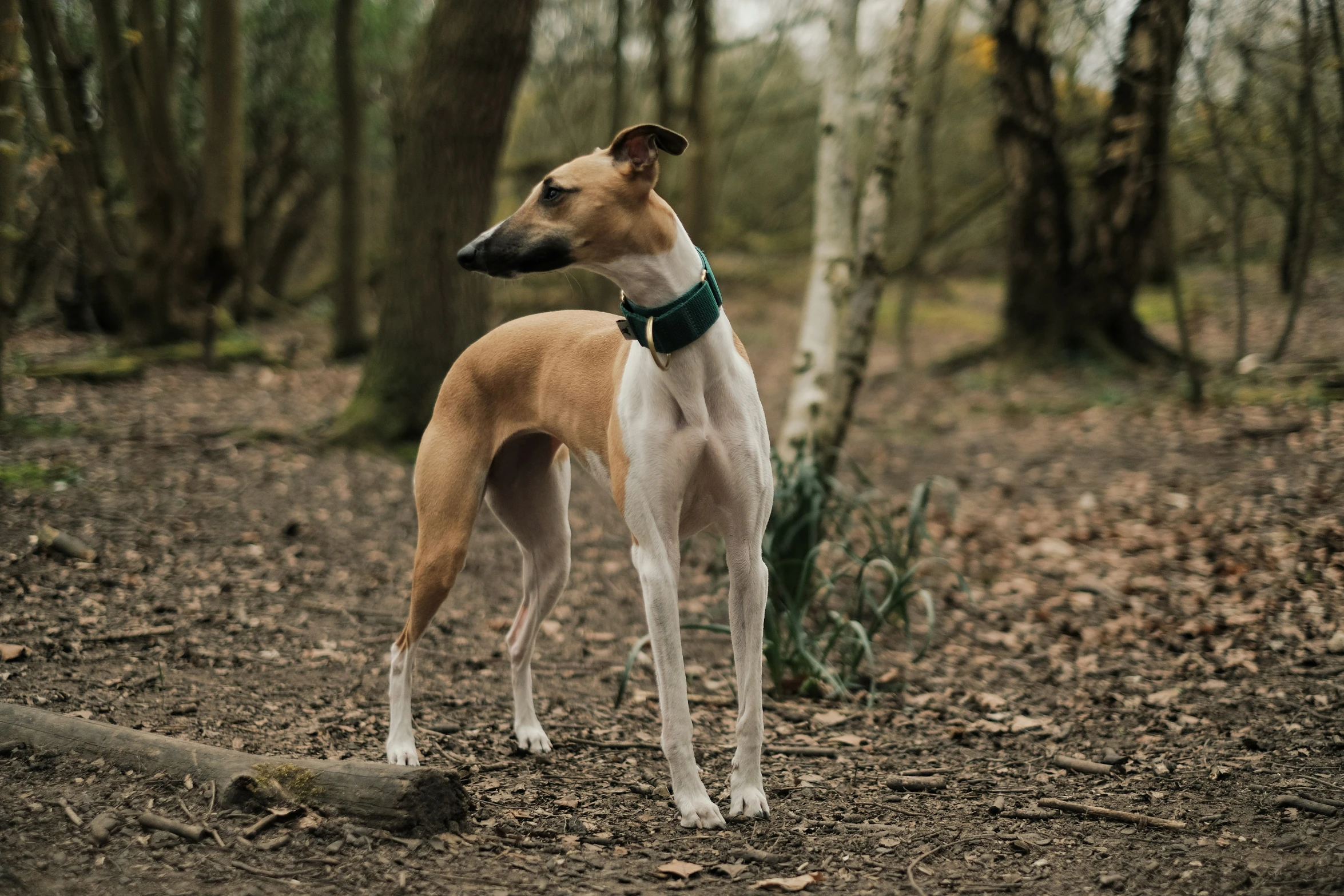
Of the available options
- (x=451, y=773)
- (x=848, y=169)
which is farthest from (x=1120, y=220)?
(x=451, y=773)

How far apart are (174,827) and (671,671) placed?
1445 mm

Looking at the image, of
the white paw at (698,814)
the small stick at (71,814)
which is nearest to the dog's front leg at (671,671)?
the white paw at (698,814)

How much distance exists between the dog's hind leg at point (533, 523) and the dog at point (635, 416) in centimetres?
18

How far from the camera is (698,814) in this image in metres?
3.26

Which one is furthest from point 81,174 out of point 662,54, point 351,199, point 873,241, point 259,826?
point 259,826

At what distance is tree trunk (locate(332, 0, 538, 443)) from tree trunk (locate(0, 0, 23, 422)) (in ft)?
7.63

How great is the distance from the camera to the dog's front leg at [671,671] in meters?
3.21

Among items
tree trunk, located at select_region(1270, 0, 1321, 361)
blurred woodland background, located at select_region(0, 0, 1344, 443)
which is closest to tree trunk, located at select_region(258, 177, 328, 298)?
blurred woodland background, located at select_region(0, 0, 1344, 443)

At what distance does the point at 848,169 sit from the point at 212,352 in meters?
8.00

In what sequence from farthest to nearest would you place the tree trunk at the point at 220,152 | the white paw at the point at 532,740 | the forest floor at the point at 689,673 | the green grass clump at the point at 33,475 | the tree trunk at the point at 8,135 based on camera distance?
1. the tree trunk at the point at 220,152
2. the green grass clump at the point at 33,475
3. the tree trunk at the point at 8,135
4. the white paw at the point at 532,740
5. the forest floor at the point at 689,673

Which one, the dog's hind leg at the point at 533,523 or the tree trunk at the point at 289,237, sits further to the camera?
the tree trunk at the point at 289,237

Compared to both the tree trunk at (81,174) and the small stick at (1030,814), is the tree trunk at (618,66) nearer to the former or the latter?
the tree trunk at (81,174)

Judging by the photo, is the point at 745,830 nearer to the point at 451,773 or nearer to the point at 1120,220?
the point at 451,773

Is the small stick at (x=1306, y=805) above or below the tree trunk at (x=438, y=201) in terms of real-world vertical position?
below
